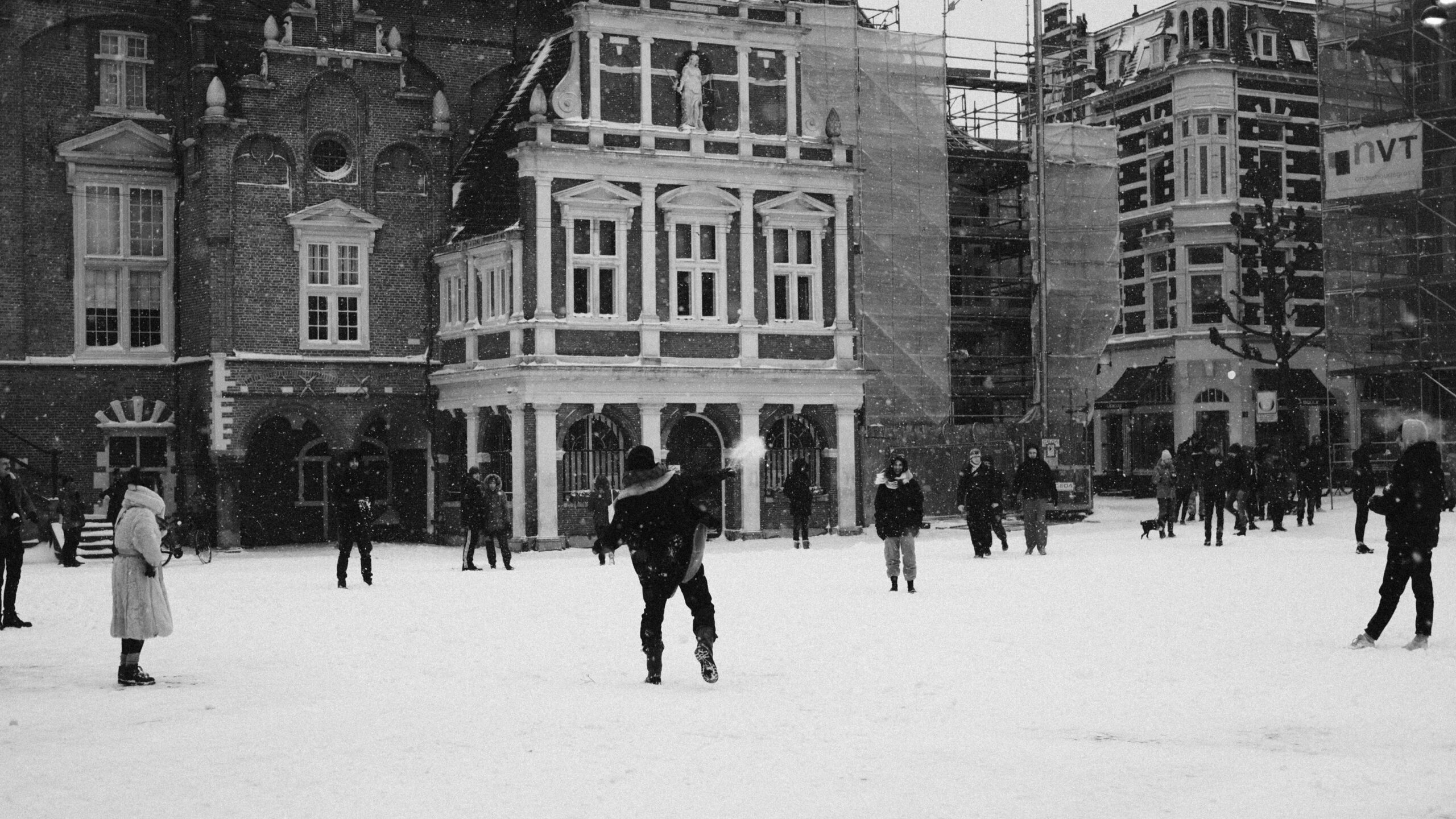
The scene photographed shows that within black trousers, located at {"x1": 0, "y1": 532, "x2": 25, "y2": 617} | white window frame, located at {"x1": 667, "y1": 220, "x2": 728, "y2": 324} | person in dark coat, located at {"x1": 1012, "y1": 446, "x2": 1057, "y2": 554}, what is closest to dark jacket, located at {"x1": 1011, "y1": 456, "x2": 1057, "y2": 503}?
person in dark coat, located at {"x1": 1012, "y1": 446, "x2": 1057, "y2": 554}

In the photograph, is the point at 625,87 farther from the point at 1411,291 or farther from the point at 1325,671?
the point at 1325,671

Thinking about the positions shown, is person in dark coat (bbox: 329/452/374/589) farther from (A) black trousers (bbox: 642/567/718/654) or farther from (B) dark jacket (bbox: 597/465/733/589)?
(A) black trousers (bbox: 642/567/718/654)

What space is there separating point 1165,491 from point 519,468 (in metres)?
12.7

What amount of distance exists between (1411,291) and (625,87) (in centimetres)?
2009

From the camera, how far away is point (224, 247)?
35438 mm

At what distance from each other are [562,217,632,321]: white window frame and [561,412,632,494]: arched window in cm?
218

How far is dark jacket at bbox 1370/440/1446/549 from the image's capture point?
1416 centimetres

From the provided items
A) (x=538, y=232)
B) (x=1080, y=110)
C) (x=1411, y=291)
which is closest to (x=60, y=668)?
(x=538, y=232)

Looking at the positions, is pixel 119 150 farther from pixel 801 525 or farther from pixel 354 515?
pixel 801 525

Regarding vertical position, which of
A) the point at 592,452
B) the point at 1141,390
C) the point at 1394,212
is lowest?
the point at 592,452

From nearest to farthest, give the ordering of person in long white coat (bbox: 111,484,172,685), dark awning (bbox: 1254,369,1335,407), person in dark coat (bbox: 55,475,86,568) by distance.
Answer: person in long white coat (bbox: 111,484,172,685) → person in dark coat (bbox: 55,475,86,568) → dark awning (bbox: 1254,369,1335,407)

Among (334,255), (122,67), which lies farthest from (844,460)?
(122,67)

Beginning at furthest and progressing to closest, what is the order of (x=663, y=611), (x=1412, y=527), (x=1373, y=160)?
(x=1373, y=160), (x=1412, y=527), (x=663, y=611)

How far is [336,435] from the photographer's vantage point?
120 feet
